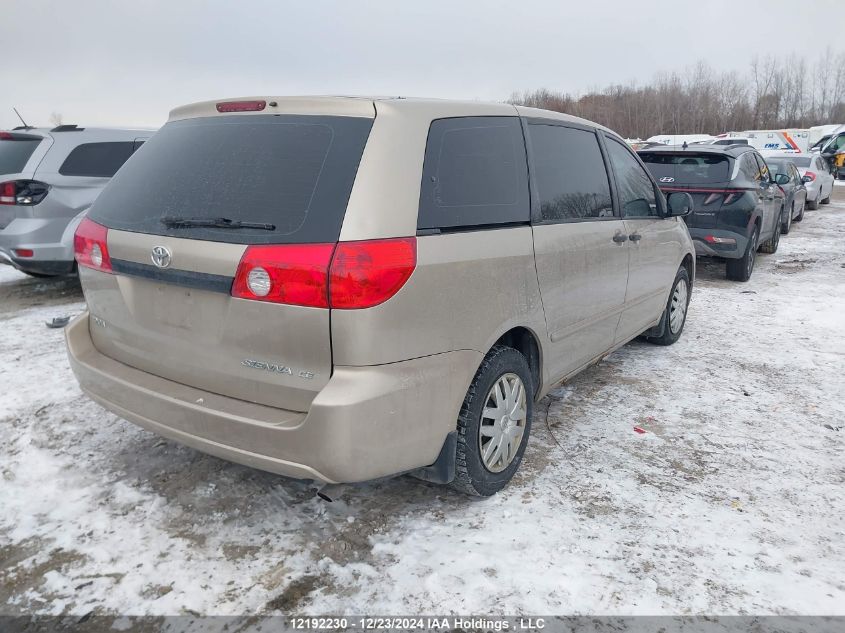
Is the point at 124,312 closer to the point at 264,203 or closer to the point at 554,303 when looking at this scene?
the point at 264,203

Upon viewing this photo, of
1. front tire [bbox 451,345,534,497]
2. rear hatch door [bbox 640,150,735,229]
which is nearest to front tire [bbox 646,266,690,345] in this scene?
rear hatch door [bbox 640,150,735,229]

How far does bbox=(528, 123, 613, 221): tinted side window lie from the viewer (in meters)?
3.34

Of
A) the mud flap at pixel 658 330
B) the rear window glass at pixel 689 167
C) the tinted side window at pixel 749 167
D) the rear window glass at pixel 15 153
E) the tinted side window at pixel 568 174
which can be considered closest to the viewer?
the tinted side window at pixel 568 174

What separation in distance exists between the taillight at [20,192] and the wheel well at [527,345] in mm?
5648

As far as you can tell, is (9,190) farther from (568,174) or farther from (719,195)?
(719,195)

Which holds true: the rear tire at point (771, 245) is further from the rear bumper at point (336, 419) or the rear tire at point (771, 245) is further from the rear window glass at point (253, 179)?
the rear window glass at point (253, 179)

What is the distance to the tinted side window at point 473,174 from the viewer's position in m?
2.59

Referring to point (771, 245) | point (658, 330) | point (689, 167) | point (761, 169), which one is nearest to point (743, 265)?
point (689, 167)

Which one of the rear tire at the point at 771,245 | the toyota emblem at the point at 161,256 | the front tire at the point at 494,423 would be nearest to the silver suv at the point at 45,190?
the toyota emblem at the point at 161,256

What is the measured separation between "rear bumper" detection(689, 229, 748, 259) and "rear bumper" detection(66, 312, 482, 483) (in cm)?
634

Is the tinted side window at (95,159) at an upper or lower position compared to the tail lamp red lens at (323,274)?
upper

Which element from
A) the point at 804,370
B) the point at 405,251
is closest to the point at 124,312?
the point at 405,251

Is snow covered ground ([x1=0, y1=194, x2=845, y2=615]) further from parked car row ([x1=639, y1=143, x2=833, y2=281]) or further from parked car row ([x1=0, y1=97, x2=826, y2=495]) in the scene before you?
parked car row ([x1=639, y1=143, x2=833, y2=281])

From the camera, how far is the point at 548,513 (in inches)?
116
